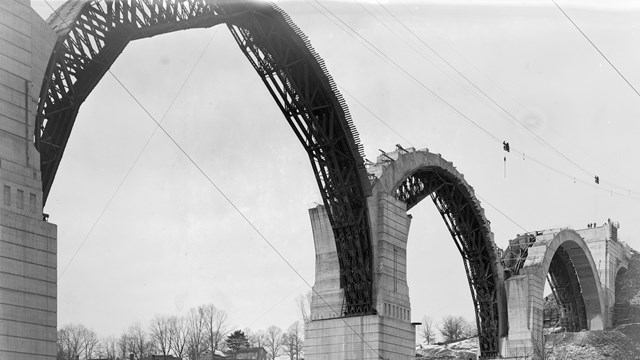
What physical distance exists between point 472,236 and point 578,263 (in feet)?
80.0

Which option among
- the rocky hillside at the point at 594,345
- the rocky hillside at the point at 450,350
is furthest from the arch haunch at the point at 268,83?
the rocky hillside at the point at 450,350

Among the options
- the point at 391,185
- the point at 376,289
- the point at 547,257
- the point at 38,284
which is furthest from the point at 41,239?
the point at 547,257

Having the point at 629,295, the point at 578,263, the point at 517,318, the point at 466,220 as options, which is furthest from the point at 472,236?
the point at 629,295

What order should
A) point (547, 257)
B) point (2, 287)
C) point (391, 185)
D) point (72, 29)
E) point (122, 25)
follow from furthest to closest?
point (547, 257) → point (391, 185) → point (122, 25) → point (72, 29) → point (2, 287)

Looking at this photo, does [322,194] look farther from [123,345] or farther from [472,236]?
[123,345]

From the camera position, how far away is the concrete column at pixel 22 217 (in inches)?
864

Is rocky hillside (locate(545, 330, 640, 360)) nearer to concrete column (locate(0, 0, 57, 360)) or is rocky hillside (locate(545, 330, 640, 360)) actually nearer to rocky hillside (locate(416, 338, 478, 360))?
rocky hillside (locate(416, 338, 478, 360))

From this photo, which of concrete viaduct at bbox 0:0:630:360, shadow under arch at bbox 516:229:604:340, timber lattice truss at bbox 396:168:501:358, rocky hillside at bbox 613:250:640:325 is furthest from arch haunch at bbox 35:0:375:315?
rocky hillside at bbox 613:250:640:325

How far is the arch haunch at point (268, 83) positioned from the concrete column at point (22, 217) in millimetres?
2287

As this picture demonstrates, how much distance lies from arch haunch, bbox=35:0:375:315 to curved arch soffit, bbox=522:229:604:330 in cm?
2574

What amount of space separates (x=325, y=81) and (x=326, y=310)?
11.9 meters

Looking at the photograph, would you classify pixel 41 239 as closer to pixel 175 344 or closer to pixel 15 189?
pixel 15 189

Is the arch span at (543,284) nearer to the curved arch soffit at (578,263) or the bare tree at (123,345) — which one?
the curved arch soffit at (578,263)

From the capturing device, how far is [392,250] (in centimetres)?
4438
